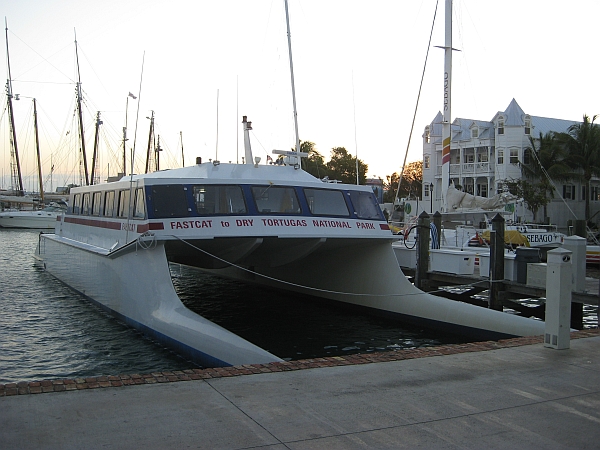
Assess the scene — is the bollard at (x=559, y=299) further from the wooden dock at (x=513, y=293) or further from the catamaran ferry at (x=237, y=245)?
the wooden dock at (x=513, y=293)

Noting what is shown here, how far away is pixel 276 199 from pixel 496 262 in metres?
5.31

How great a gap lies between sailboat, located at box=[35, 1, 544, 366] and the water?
362 millimetres

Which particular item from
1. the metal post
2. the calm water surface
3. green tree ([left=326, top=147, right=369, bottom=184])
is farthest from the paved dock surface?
green tree ([left=326, top=147, right=369, bottom=184])

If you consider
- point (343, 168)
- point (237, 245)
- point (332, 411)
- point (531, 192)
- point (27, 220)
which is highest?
point (343, 168)

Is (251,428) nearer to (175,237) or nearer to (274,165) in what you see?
(175,237)

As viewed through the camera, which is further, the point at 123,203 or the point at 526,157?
the point at 526,157

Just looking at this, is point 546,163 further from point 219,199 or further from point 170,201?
point 170,201

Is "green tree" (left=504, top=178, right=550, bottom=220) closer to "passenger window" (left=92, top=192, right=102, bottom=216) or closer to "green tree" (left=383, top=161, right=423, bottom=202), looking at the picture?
"green tree" (left=383, top=161, right=423, bottom=202)

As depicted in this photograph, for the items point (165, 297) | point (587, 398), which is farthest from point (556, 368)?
point (165, 297)

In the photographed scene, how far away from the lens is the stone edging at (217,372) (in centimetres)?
560

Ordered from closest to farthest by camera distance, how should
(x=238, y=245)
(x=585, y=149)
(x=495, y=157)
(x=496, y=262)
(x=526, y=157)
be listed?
(x=238, y=245), (x=496, y=262), (x=585, y=149), (x=495, y=157), (x=526, y=157)

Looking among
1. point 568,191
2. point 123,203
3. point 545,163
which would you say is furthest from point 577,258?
point 568,191

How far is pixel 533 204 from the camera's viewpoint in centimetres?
4144

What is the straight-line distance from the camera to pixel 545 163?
45.0 meters
